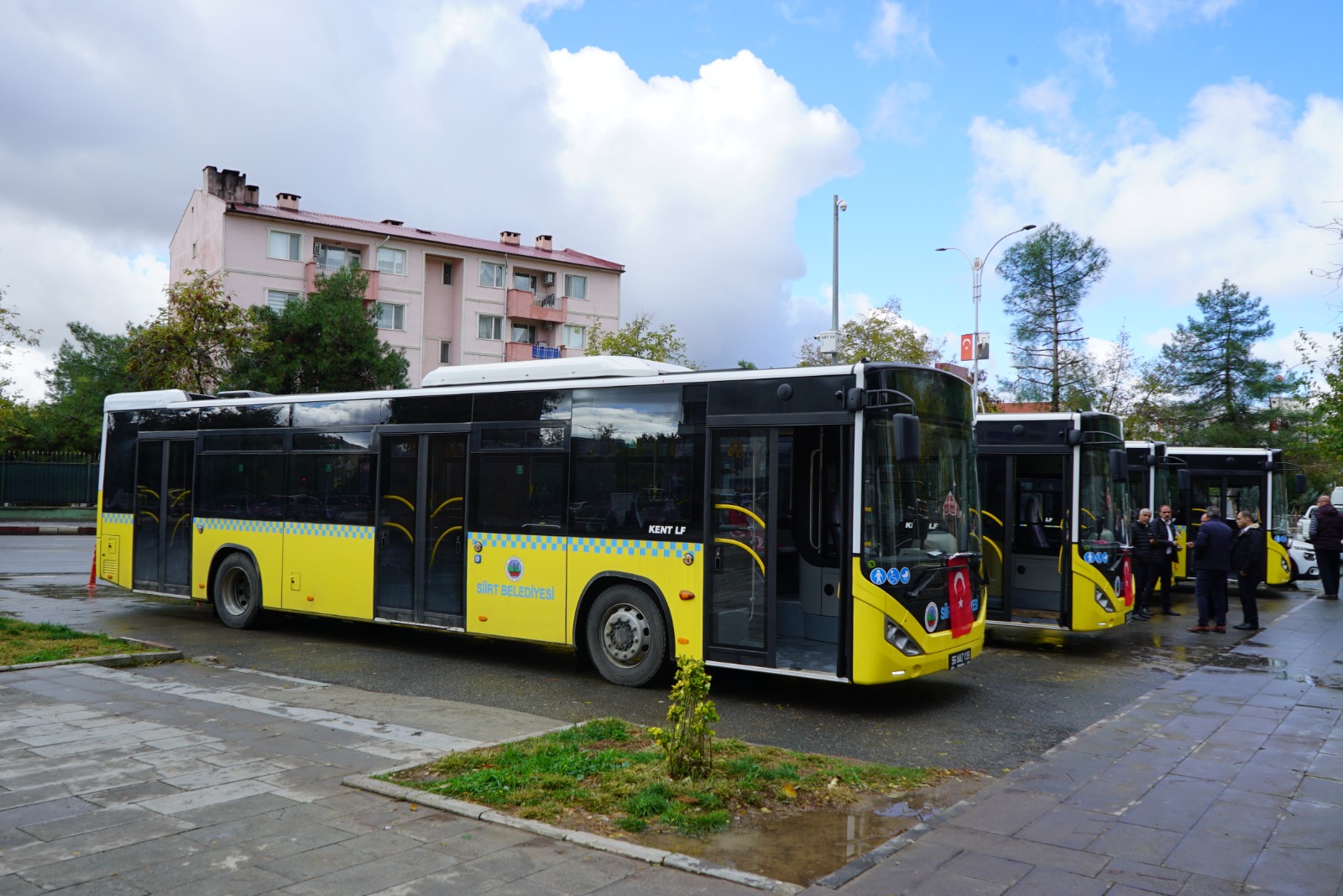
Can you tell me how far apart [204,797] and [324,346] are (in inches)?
1443

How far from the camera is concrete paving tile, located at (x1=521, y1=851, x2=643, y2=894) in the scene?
4.66 meters

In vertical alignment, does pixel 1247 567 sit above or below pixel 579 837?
above

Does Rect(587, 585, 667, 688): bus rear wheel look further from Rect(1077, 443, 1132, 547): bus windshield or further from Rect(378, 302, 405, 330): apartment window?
Rect(378, 302, 405, 330): apartment window

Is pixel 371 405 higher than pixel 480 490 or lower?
higher

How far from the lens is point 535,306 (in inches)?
2184

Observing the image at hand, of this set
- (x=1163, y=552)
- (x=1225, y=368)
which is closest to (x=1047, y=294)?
(x=1225, y=368)

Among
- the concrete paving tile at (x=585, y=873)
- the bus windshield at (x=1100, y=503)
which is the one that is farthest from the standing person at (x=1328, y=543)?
the concrete paving tile at (x=585, y=873)

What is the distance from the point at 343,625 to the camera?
14.6 m

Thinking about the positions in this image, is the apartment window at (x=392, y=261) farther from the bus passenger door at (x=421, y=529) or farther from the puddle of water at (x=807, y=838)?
the puddle of water at (x=807, y=838)

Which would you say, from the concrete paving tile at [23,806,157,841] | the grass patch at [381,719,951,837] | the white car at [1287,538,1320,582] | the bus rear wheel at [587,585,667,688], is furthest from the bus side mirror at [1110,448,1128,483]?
the white car at [1287,538,1320,582]

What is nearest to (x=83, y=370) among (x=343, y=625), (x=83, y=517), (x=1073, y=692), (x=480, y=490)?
(x=83, y=517)

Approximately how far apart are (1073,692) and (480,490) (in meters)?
6.59

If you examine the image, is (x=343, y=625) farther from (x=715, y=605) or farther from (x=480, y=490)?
(x=715, y=605)

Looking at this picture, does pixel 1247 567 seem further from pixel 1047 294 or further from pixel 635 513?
pixel 1047 294
